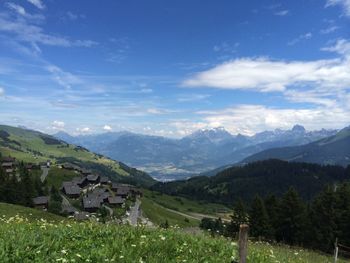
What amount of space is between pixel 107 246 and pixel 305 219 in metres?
53.1

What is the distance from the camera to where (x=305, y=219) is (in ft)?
195

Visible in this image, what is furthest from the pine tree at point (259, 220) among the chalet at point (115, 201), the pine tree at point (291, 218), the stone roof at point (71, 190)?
the stone roof at point (71, 190)

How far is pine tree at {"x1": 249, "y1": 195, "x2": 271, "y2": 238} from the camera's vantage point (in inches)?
2353

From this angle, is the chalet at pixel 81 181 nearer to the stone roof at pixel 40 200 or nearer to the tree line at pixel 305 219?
the stone roof at pixel 40 200

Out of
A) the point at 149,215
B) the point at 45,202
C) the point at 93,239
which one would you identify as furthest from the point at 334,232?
the point at 149,215

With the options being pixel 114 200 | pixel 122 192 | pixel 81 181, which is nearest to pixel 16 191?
pixel 114 200

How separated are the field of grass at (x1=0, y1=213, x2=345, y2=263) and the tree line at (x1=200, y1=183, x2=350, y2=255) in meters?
41.9

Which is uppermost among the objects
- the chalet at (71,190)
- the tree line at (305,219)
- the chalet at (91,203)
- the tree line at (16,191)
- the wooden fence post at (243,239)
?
the wooden fence post at (243,239)

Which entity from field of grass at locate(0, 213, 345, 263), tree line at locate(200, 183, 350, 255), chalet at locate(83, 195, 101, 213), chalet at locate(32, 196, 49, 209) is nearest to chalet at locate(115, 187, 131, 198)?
chalet at locate(83, 195, 101, 213)

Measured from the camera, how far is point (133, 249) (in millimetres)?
12109

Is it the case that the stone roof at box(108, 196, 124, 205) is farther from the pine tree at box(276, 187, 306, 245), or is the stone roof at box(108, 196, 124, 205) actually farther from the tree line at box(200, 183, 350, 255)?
the pine tree at box(276, 187, 306, 245)

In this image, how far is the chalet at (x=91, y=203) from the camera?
141 meters

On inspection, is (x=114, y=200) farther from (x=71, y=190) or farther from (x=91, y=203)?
(x=71, y=190)

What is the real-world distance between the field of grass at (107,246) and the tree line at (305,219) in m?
41.9
